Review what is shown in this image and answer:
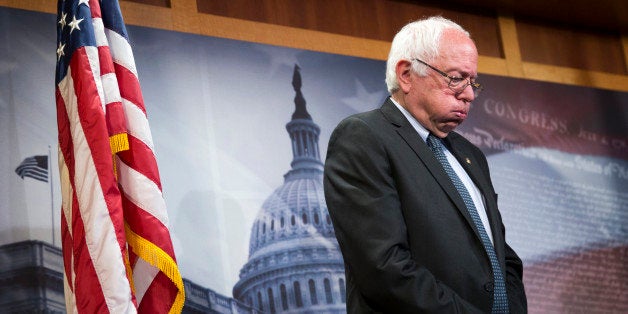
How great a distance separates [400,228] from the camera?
7.27ft

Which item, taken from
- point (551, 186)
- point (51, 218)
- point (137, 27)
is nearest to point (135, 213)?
point (51, 218)

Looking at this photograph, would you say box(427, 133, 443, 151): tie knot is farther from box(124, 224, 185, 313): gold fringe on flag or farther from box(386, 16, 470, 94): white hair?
box(124, 224, 185, 313): gold fringe on flag

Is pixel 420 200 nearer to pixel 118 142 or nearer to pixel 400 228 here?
pixel 400 228

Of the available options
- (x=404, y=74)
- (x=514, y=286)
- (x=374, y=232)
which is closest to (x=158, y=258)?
(x=374, y=232)

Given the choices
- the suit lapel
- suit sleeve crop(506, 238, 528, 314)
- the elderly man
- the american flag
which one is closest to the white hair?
the elderly man

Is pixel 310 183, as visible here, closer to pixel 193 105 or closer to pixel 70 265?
pixel 193 105

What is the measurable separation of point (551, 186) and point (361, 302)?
262 centimetres

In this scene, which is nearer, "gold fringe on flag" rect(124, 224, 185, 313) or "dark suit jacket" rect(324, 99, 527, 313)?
"dark suit jacket" rect(324, 99, 527, 313)

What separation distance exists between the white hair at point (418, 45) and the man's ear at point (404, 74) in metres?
0.01

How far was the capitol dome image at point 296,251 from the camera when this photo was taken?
12.0 ft

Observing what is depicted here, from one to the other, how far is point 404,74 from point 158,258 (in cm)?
86

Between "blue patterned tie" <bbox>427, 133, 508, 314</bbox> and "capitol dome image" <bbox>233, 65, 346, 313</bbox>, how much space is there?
136 cm

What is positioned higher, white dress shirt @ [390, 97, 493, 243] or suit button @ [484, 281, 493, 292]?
white dress shirt @ [390, 97, 493, 243]

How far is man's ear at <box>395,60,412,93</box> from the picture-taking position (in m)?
2.51
